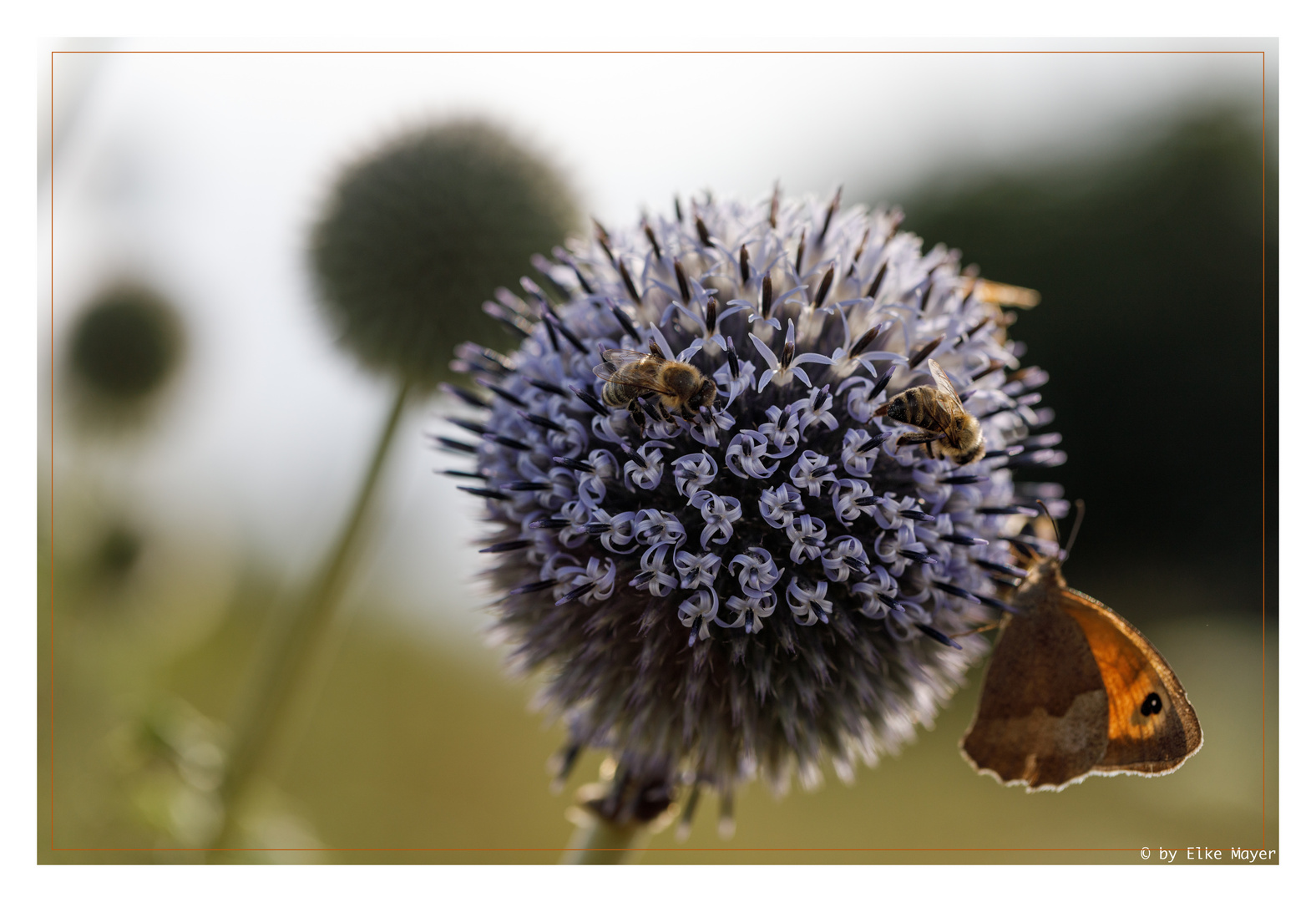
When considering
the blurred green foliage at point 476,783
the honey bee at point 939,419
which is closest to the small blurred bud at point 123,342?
the blurred green foliage at point 476,783

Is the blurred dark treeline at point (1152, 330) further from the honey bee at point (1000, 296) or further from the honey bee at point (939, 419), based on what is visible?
the honey bee at point (939, 419)

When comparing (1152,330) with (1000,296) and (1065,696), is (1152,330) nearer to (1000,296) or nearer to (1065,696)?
(1000,296)

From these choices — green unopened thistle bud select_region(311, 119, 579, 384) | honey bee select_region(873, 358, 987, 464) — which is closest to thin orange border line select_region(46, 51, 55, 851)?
green unopened thistle bud select_region(311, 119, 579, 384)

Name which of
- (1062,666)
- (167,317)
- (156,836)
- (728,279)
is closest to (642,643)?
(728,279)

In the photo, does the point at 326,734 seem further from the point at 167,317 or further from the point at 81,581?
the point at 167,317

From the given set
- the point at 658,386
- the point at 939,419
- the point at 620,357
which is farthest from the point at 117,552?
the point at 939,419

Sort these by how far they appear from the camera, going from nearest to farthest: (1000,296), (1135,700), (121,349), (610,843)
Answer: (1135,700), (610,843), (1000,296), (121,349)

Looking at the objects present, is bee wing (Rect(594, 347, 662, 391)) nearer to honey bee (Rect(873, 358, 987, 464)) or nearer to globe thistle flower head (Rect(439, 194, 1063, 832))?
globe thistle flower head (Rect(439, 194, 1063, 832))
